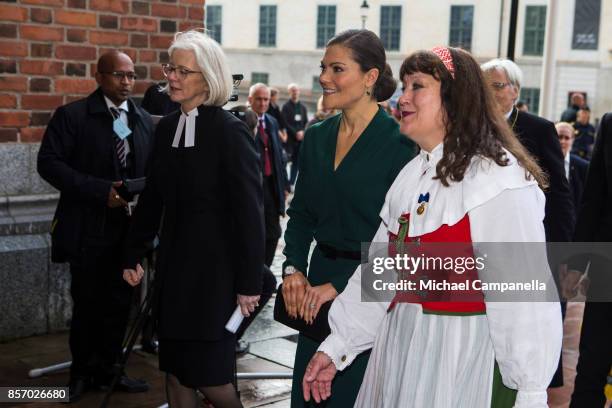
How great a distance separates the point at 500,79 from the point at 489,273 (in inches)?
111

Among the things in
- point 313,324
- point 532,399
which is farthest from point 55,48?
point 532,399

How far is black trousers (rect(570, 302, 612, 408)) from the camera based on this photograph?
399cm

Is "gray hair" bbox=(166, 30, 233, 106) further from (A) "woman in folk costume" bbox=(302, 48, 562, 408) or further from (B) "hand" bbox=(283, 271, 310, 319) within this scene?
(A) "woman in folk costume" bbox=(302, 48, 562, 408)

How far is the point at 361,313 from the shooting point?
2.89 meters

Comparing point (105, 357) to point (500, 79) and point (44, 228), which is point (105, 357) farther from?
point (500, 79)

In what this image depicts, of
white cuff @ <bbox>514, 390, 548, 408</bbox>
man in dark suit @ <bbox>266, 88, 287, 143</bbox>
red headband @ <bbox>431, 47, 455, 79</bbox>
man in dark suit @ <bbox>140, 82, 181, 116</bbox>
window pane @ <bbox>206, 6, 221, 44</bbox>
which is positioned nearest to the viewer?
white cuff @ <bbox>514, 390, 548, 408</bbox>

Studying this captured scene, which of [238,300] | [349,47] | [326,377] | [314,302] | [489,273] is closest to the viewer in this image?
[489,273]

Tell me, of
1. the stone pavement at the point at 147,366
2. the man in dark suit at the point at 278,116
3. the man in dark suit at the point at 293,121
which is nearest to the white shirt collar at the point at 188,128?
the stone pavement at the point at 147,366

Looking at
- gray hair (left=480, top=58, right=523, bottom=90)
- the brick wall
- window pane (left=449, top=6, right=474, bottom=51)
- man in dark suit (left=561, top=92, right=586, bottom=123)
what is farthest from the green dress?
window pane (left=449, top=6, right=474, bottom=51)

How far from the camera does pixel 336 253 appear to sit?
3527 millimetres

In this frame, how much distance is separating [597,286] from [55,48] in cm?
404

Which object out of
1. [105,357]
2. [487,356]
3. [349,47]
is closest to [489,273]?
[487,356]

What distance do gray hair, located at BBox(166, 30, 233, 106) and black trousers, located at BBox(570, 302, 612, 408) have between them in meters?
2.01

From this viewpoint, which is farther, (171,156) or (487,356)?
(171,156)
